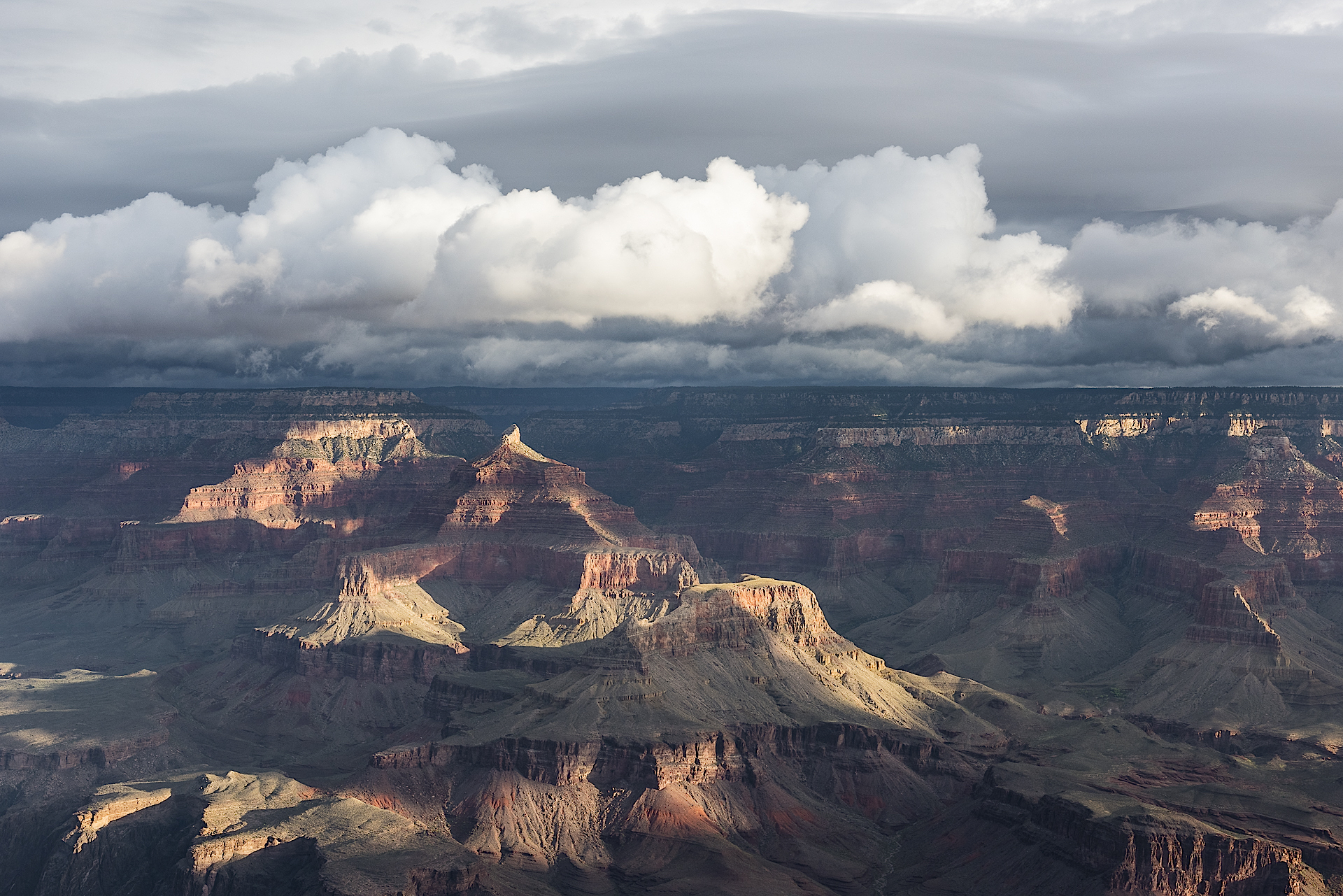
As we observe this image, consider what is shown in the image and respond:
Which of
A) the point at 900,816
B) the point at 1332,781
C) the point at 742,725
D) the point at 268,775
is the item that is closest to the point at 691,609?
the point at 742,725

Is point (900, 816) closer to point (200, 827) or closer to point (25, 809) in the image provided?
point (200, 827)

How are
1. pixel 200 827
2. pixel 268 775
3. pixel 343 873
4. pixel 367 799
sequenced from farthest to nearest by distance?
pixel 268 775, pixel 367 799, pixel 200 827, pixel 343 873

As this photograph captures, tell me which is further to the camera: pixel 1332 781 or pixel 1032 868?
pixel 1332 781

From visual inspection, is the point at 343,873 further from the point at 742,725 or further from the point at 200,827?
the point at 742,725

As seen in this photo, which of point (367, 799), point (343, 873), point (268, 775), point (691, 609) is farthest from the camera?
point (691, 609)

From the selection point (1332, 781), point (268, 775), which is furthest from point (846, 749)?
point (268, 775)

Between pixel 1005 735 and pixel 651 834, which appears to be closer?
pixel 651 834

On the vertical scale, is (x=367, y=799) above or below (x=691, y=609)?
below

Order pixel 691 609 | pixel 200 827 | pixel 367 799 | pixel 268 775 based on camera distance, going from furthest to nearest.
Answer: pixel 691 609, pixel 268 775, pixel 367 799, pixel 200 827


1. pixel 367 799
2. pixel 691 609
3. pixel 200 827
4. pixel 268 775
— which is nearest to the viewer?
pixel 200 827
